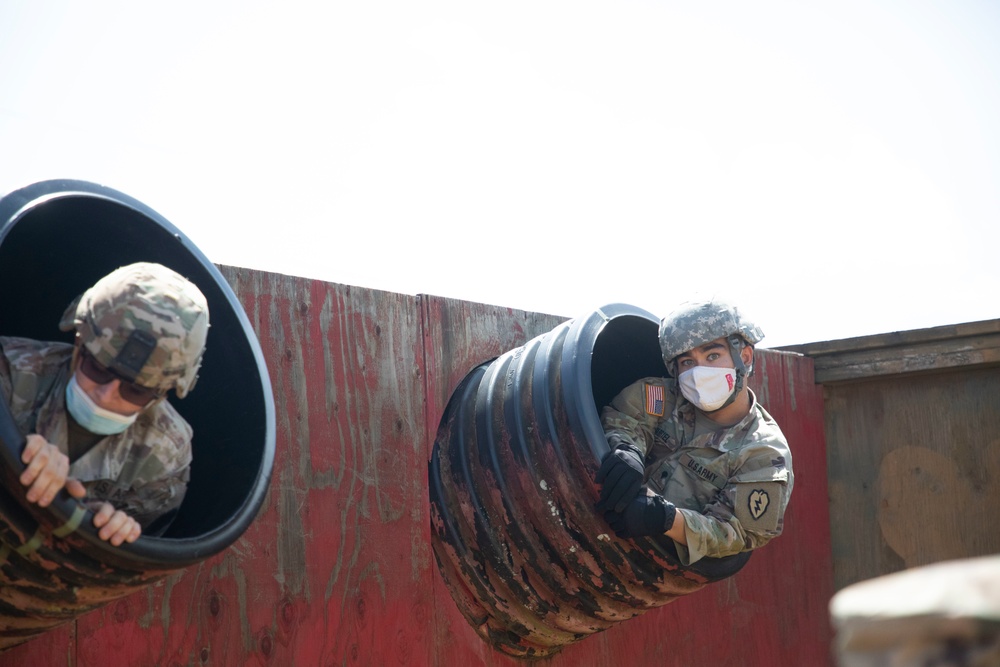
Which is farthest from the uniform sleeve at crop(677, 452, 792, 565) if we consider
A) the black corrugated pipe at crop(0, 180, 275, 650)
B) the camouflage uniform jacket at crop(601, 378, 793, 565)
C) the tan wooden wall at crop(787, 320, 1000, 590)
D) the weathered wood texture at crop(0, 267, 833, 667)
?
the tan wooden wall at crop(787, 320, 1000, 590)

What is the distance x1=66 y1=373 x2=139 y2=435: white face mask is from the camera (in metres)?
2.21

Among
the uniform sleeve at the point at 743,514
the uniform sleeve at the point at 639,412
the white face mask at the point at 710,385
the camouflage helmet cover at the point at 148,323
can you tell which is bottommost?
the uniform sleeve at the point at 743,514

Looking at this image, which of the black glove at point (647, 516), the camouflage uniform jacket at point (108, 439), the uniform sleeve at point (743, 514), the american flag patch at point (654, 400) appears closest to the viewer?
the camouflage uniform jacket at point (108, 439)

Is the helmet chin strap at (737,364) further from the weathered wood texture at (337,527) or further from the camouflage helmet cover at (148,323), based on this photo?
the camouflage helmet cover at (148,323)

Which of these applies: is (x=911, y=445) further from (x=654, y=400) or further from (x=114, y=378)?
(x=114, y=378)

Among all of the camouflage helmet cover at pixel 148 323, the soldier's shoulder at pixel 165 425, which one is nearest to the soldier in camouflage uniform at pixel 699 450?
the soldier's shoulder at pixel 165 425

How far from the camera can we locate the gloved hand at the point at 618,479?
2.93 meters

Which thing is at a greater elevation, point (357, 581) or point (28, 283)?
point (28, 283)

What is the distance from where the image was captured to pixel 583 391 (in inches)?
122

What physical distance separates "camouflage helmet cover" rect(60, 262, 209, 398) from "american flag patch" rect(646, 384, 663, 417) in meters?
1.71

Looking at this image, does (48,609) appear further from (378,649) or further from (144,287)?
(378,649)

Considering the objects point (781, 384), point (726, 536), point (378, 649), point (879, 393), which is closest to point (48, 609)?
point (378, 649)

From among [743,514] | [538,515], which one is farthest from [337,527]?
[743,514]

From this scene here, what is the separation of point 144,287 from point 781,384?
3.84 metres
